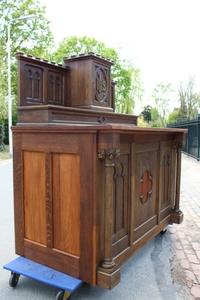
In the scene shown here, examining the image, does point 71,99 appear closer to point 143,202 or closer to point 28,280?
point 143,202

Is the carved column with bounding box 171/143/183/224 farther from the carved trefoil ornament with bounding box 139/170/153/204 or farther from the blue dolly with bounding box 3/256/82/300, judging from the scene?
the blue dolly with bounding box 3/256/82/300

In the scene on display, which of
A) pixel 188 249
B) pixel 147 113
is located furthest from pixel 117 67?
pixel 188 249

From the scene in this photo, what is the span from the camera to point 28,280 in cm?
221

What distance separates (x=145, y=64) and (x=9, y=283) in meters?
24.2

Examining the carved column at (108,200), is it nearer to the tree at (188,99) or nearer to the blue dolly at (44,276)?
the blue dolly at (44,276)

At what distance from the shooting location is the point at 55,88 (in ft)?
8.36

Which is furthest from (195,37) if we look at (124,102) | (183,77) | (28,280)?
(28,280)

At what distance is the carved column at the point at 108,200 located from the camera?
1.76 meters

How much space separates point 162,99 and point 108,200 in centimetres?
2398

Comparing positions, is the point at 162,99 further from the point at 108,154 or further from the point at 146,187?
the point at 108,154

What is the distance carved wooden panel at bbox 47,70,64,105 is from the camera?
8.10ft

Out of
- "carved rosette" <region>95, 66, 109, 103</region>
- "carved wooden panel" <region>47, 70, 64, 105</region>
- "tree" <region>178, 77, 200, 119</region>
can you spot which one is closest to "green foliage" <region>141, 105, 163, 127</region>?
"tree" <region>178, 77, 200, 119</region>

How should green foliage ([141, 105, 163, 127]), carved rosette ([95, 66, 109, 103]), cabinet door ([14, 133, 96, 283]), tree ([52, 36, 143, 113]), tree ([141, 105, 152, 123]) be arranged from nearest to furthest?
cabinet door ([14, 133, 96, 283]) → carved rosette ([95, 66, 109, 103]) → tree ([52, 36, 143, 113]) → green foliage ([141, 105, 163, 127]) → tree ([141, 105, 152, 123])

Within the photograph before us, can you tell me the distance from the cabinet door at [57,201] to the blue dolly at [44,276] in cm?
4
